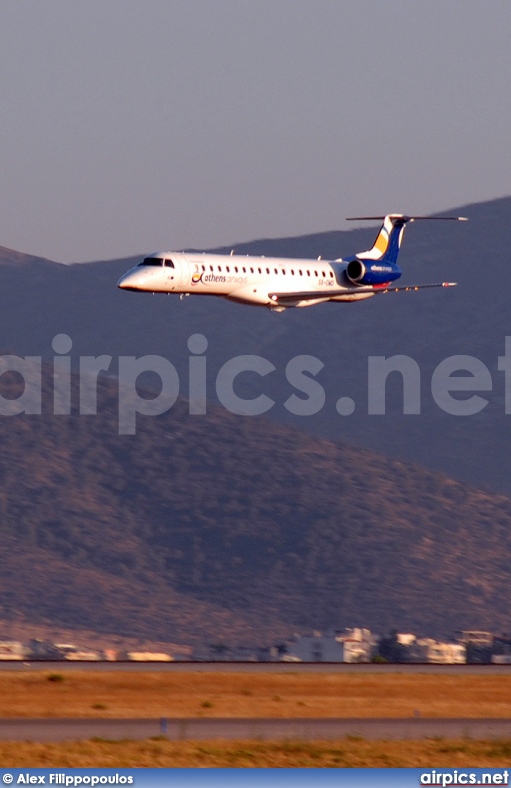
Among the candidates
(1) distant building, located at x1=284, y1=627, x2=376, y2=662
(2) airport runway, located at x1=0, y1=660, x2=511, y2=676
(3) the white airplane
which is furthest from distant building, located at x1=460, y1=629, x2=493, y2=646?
(2) airport runway, located at x1=0, y1=660, x2=511, y2=676

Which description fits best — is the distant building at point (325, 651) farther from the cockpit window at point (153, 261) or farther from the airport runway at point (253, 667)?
the airport runway at point (253, 667)

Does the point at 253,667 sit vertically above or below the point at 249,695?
above

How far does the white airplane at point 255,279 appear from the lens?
205 feet

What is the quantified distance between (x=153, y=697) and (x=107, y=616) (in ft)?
396

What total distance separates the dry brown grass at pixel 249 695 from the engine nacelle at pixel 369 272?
71.1ft

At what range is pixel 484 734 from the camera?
35.8m

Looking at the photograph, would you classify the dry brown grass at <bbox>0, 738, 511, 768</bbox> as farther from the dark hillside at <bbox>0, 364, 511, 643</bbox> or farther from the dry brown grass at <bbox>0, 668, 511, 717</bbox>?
the dark hillside at <bbox>0, 364, 511, 643</bbox>

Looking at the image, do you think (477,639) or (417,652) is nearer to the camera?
(417,652)

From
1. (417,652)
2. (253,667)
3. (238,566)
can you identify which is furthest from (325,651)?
(238,566)

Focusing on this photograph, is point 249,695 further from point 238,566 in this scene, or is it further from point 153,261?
point 238,566

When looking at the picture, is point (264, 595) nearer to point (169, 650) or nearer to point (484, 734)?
point (169, 650)

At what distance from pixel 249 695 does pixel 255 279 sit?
2114 centimetres

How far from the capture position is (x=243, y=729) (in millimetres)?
34312

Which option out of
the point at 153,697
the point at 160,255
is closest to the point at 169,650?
the point at 160,255
